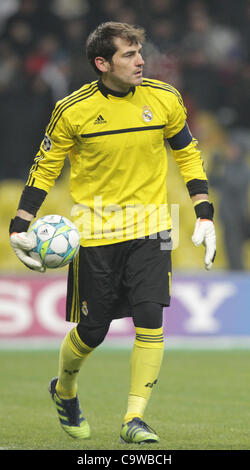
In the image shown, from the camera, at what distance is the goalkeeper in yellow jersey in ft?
18.4

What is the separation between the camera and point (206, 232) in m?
5.72

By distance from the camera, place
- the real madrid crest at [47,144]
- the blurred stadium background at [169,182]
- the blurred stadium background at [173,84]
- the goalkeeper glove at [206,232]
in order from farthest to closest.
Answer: the blurred stadium background at [173,84], the blurred stadium background at [169,182], the real madrid crest at [47,144], the goalkeeper glove at [206,232]

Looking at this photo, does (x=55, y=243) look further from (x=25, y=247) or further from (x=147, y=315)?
(x=147, y=315)

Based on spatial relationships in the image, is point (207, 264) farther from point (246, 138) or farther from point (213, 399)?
point (246, 138)

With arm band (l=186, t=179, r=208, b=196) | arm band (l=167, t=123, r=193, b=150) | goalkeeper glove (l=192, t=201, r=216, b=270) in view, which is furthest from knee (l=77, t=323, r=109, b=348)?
arm band (l=167, t=123, r=193, b=150)

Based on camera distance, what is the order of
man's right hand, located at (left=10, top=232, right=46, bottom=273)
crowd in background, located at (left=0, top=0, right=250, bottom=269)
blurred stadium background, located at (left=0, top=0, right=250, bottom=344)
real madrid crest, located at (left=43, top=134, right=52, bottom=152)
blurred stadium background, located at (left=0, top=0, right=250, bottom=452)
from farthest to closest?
1. crowd in background, located at (left=0, top=0, right=250, bottom=269)
2. blurred stadium background, located at (left=0, top=0, right=250, bottom=344)
3. blurred stadium background, located at (left=0, top=0, right=250, bottom=452)
4. real madrid crest, located at (left=43, top=134, right=52, bottom=152)
5. man's right hand, located at (left=10, top=232, right=46, bottom=273)

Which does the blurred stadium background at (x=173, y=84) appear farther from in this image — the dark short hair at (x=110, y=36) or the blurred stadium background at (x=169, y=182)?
the dark short hair at (x=110, y=36)

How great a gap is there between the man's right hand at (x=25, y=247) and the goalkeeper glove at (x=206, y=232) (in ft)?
3.01

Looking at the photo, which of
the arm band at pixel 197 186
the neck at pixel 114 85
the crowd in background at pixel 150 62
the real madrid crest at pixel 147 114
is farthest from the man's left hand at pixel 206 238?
the crowd in background at pixel 150 62

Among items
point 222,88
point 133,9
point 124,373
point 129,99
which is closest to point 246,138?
point 222,88

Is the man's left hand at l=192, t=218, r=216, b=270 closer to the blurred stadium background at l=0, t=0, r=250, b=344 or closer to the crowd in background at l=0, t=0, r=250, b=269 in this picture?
the blurred stadium background at l=0, t=0, r=250, b=344

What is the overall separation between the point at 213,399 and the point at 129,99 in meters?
2.77

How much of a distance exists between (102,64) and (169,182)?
7226mm

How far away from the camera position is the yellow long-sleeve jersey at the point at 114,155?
18.6 feet
